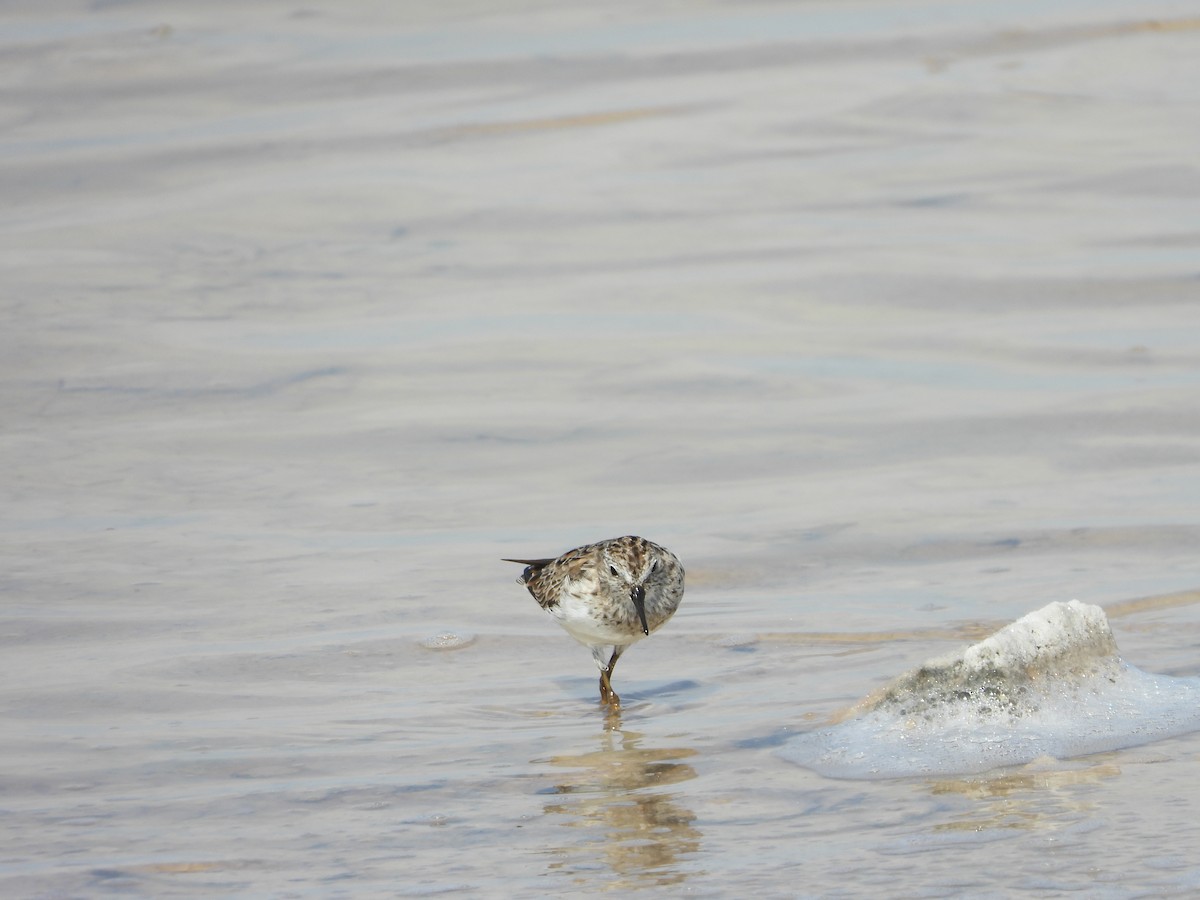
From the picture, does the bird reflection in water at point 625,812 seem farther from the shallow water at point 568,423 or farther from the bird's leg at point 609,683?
A: the bird's leg at point 609,683

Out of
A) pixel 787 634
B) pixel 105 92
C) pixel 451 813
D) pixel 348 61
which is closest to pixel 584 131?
pixel 348 61

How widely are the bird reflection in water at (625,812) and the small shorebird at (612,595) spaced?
560 millimetres

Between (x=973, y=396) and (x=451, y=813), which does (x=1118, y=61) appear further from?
(x=451, y=813)

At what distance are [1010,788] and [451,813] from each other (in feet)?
5.35

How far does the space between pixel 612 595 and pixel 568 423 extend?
329 centimetres

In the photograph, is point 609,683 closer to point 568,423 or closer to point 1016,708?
point 1016,708

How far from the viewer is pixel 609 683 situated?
670 centimetres

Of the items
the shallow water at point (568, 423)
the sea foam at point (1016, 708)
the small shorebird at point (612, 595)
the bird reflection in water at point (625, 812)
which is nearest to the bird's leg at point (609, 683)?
the small shorebird at point (612, 595)

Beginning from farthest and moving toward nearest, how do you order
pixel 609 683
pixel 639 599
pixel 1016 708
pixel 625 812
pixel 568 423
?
pixel 568 423 < pixel 609 683 < pixel 639 599 < pixel 1016 708 < pixel 625 812

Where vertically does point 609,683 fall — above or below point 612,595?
below

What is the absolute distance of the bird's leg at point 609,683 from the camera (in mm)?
6391

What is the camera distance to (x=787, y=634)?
Answer: 22.9 feet

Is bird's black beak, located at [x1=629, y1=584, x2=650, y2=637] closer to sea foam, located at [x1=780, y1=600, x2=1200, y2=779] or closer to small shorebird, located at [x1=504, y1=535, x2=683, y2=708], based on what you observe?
small shorebird, located at [x1=504, y1=535, x2=683, y2=708]

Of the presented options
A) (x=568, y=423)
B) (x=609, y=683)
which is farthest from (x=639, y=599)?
(x=568, y=423)
